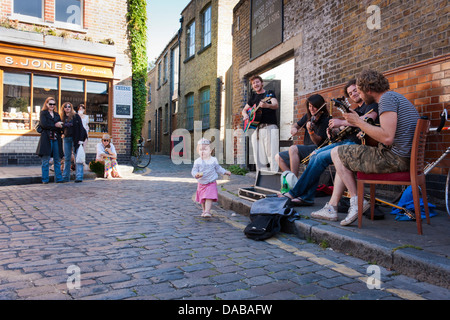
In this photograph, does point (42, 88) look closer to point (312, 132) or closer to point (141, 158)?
point (141, 158)

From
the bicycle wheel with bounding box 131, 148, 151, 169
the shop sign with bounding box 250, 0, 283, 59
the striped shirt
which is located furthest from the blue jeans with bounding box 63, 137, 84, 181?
the striped shirt

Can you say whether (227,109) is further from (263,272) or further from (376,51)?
(263,272)

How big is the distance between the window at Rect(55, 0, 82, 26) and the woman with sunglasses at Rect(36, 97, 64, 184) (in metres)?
4.75

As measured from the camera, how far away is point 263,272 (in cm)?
280

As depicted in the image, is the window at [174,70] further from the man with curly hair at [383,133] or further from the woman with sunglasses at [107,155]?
the man with curly hair at [383,133]

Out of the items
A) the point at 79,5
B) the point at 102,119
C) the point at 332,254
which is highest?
the point at 79,5

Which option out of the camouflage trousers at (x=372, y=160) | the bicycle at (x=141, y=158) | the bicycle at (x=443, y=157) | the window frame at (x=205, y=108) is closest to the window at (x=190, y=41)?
the window frame at (x=205, y=108)

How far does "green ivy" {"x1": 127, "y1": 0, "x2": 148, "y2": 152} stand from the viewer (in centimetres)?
1270

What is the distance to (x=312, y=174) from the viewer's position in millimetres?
4621

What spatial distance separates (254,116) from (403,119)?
339 centimetres

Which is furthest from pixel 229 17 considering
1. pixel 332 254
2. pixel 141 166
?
pixel 332 254

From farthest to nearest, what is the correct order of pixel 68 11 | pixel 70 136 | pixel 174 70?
pixel 174 70, pixel 68 11, pixel 70 136

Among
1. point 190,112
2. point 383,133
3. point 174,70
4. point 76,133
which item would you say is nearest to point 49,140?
point 76,133
